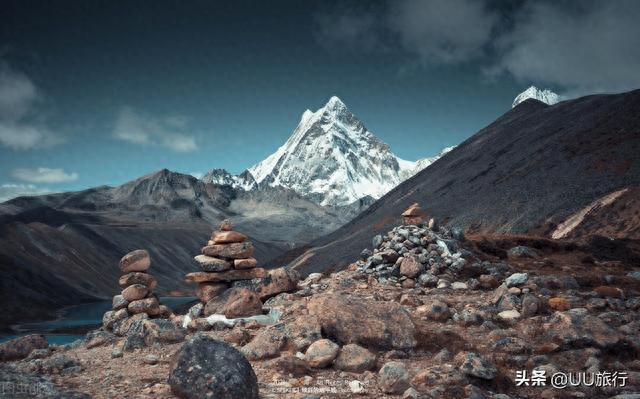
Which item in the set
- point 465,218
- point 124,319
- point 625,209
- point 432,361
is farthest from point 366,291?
point 465,218

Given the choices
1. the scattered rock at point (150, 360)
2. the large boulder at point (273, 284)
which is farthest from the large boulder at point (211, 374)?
the large boulder at point (273, 284)

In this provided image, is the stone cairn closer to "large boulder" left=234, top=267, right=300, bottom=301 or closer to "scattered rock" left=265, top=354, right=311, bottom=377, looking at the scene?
"large boulder" left=234, top=267, right=300, bottom=301

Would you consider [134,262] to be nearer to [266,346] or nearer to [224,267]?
[224,267]

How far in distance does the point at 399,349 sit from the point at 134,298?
14547 millimetres

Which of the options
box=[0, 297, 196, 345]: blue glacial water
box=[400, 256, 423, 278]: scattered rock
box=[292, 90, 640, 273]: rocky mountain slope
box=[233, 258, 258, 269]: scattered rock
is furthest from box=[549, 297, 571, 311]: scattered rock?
box=[0, 297, 196, 345]: blue glacial water

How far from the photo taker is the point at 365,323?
44.1 feet

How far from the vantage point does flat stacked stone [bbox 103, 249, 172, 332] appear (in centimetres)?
2147

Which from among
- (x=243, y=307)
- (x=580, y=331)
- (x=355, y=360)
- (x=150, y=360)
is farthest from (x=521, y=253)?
(x=150, y=360)

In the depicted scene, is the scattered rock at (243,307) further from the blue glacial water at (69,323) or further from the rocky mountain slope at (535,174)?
the blue glacial water at (69,323)

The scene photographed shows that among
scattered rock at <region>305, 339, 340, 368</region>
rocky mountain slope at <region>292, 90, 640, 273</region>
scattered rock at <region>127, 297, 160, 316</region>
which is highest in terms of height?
rocky mountain slope at <region>292, 90, 640, 273</region>

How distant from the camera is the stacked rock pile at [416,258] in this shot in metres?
22.6

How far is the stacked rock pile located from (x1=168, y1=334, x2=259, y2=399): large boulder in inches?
531

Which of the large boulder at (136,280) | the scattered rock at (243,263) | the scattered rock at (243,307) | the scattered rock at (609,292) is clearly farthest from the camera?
the scattered rock at (243,263)

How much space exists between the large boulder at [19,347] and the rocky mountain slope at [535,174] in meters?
52.0
